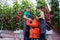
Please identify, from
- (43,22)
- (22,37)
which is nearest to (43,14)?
(43,22)

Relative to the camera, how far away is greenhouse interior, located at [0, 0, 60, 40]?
32.3 ft

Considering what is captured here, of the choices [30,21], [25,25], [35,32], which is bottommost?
[35,32]

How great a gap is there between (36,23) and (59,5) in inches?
37.2

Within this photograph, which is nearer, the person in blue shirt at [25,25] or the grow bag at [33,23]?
the grow bag at [33,23]

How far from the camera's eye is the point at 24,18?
9969mm

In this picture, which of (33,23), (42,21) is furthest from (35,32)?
(42,21)

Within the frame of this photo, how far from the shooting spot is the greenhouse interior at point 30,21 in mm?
9859

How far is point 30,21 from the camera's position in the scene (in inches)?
388

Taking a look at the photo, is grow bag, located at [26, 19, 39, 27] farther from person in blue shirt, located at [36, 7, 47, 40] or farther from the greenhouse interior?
person in blue shirt, located at [36, 7, 47, 40]

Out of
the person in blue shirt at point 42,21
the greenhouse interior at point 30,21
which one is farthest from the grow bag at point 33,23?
the person in blue shirt at point 42,21

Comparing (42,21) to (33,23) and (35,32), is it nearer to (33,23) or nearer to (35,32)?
(33,23)

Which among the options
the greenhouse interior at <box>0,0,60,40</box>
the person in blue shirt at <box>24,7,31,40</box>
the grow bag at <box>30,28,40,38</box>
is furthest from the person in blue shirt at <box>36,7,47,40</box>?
the person in blue shirt at <box>24,7,31,40</box>

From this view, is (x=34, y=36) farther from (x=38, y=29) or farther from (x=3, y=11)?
(x=3, y=11)

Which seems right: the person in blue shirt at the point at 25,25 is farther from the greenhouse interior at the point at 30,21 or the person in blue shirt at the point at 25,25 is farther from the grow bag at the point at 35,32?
the grow bag at the point at 35,32
